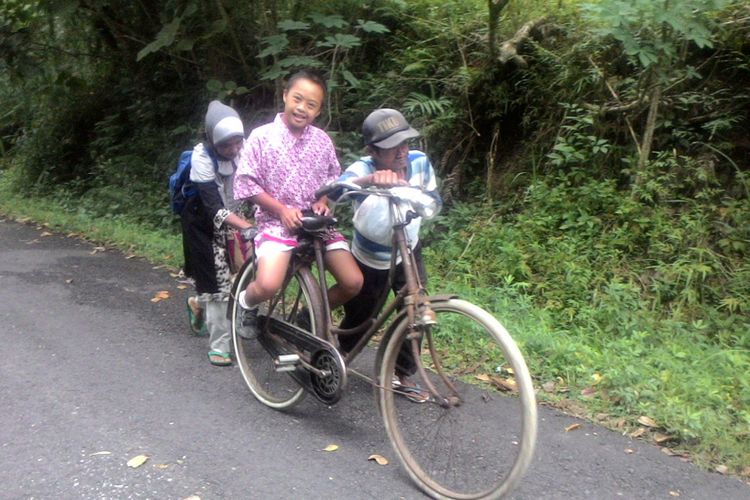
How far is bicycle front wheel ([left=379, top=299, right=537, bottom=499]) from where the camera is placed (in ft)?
10.4

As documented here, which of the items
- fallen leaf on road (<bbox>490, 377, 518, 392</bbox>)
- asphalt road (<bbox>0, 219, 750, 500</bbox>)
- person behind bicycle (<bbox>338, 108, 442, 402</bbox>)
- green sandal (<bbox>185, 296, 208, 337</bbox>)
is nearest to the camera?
asphalt road (<bbox>0, 219, 750, 500</bbox>)

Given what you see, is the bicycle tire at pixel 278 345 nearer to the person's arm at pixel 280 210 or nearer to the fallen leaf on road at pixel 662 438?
the person's arm at pixel 280 210

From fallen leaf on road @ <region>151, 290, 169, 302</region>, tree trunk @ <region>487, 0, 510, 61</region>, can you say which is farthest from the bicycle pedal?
tree trunk @ <region>487, 0, 510, 61</region>

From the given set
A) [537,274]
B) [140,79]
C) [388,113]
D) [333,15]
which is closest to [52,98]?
[140,79]

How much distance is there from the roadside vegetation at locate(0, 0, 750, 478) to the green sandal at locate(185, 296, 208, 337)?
6.78 ft

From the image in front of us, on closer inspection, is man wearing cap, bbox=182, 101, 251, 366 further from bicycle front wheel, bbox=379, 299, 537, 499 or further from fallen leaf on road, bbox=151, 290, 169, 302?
bicycle front wheel, bbox=379, 299, 537, 499

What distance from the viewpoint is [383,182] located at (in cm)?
377

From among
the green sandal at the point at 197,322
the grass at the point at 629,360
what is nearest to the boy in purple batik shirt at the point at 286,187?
the grass at the point at 629,360

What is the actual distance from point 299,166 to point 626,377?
2.32m

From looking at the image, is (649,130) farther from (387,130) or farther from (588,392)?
(387,130)

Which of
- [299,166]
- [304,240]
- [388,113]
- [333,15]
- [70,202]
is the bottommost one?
[70,202]

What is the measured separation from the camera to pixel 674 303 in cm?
574

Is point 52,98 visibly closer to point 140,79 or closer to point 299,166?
point 140,79

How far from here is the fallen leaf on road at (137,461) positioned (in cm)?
380
